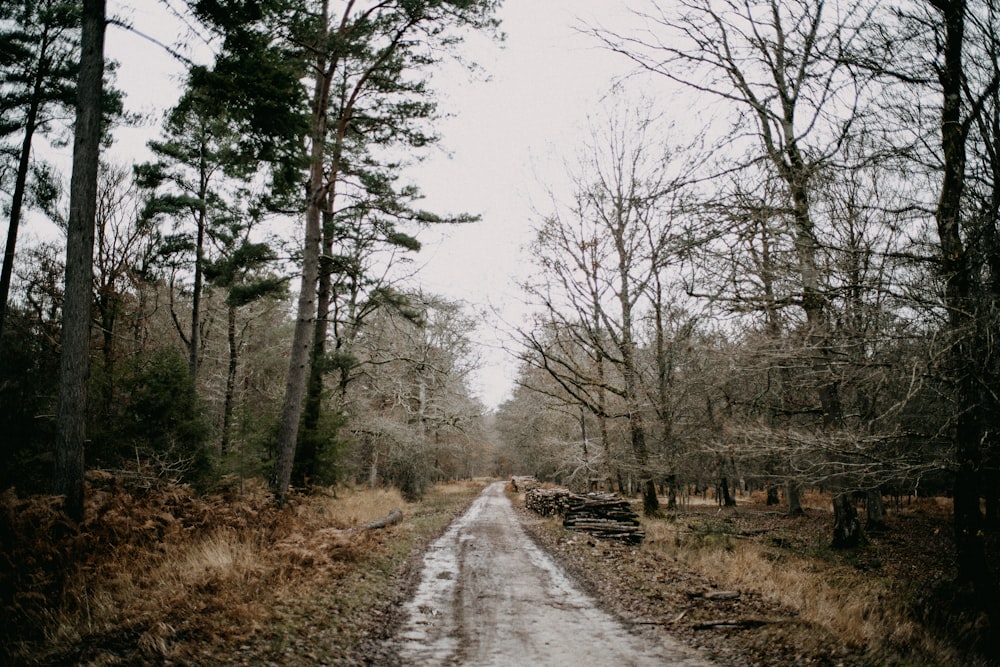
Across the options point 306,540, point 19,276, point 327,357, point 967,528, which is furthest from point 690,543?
point 19,276

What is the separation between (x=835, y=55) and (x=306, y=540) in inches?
381

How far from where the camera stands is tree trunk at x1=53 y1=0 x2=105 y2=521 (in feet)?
22.2

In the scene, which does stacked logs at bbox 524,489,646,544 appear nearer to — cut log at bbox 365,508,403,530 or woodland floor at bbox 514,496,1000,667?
woodland floor at bbox 514,496,1000,667

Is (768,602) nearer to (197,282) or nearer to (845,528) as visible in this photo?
(845,528)

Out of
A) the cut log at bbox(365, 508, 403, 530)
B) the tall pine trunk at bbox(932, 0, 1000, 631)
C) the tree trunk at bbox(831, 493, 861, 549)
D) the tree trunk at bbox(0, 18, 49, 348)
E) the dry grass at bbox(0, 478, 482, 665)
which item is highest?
the tree trunk at bbox(0, 18, 49, 348)

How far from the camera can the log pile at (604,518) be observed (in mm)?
12078

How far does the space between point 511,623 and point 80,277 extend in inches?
292

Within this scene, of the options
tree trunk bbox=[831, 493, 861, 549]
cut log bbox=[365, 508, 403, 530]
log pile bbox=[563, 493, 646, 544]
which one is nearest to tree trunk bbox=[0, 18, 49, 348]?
cut log bbox=[365, 508, 403, 530]

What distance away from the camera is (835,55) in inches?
193

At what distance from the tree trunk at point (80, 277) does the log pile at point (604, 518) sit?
10.4 metres

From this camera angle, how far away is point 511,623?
5.71 metres

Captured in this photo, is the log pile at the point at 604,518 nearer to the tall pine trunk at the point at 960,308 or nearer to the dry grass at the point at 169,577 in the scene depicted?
the dry grass at the point at 169,577

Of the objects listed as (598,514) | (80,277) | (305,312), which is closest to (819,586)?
(598,514)

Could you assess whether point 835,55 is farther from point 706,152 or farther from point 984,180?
point 984,180
